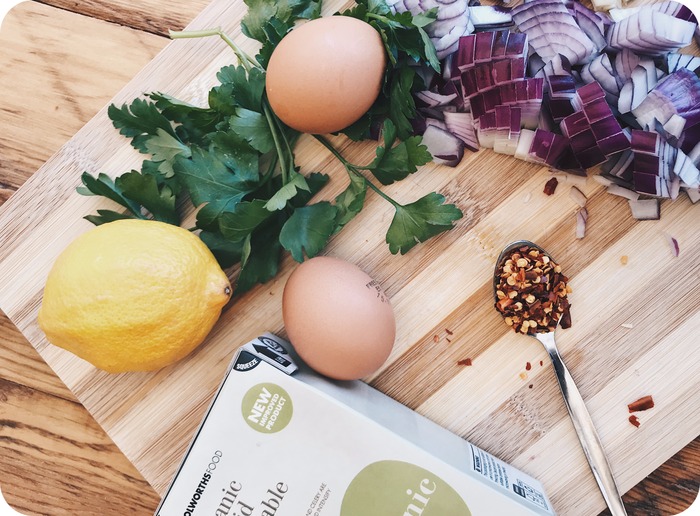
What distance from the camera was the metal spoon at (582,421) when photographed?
1.03 metres

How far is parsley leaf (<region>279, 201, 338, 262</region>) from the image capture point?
3.21 ft

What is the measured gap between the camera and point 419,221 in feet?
3.30

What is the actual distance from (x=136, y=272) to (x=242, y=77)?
0.39 m

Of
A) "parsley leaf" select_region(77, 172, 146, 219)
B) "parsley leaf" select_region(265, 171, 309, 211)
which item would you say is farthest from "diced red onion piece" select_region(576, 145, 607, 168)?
"parsley leaf" select_region(77, 172, 146, 219)

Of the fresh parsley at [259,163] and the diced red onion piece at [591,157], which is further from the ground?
the fresh parsley at [259,163]

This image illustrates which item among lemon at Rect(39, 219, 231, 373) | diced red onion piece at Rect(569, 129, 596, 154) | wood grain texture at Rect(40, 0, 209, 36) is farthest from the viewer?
wood grain texture at Rect(40, 0, 209, 36)

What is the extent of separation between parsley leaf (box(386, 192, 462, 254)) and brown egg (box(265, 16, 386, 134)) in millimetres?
208

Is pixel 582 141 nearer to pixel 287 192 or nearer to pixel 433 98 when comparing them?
pixel 433 98

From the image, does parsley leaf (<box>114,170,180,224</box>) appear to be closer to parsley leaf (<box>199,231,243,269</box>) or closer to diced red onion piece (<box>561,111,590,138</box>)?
parsley leaf (<box>199,231,243,269</box>)

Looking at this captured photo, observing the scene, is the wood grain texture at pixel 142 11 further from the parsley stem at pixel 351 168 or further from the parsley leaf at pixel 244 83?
the parsley stem at pixel 351 168

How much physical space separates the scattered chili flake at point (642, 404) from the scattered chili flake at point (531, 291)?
0.22 metres

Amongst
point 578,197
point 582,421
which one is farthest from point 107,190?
point 582,421

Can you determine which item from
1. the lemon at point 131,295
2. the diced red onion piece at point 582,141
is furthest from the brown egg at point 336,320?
the diced red onion piece at point 582,141

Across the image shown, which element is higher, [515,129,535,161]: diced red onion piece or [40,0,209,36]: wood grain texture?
[40,0,209,36]: wood grain texture
